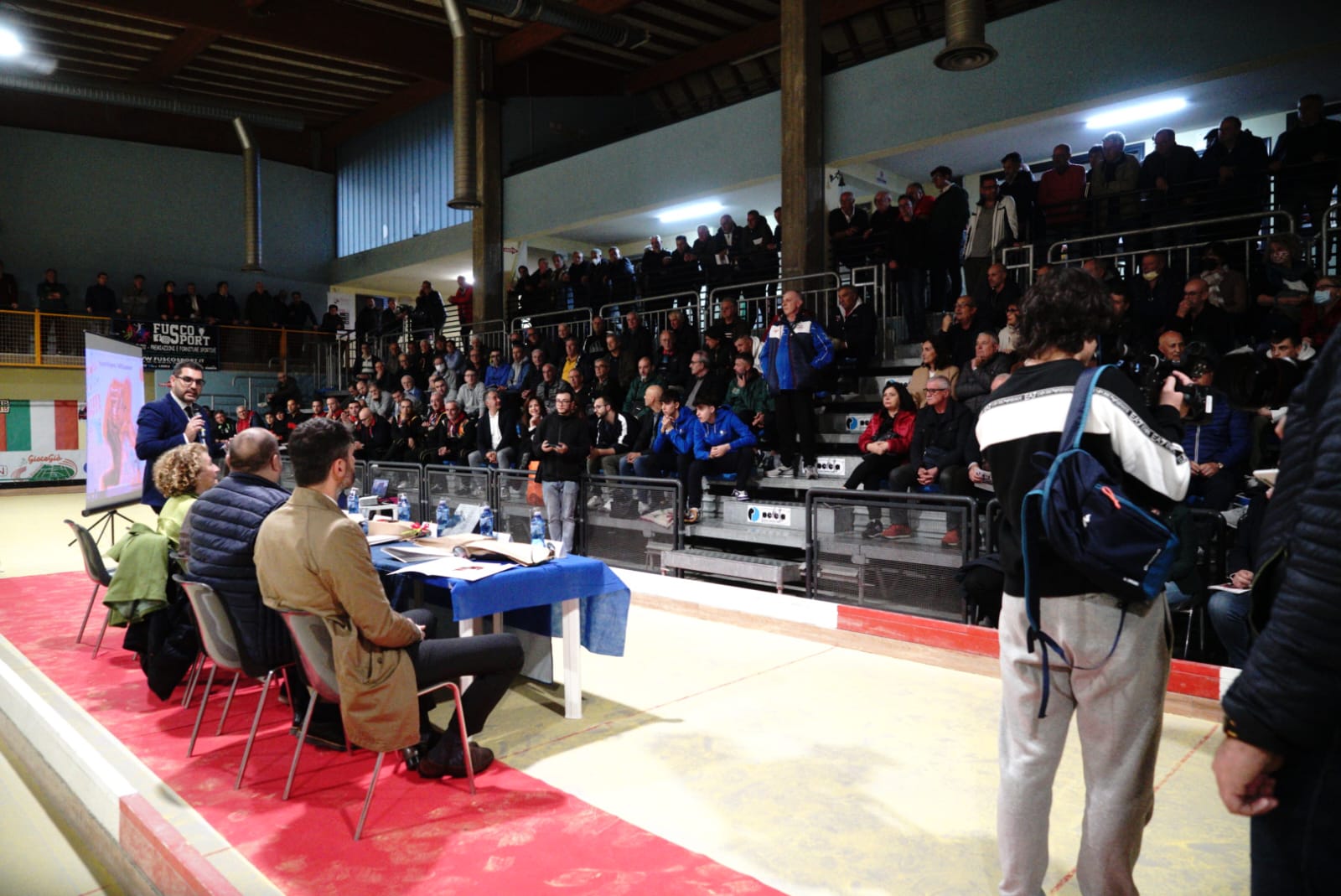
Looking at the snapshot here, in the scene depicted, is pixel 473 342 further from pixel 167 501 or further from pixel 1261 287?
pixel 1261 287

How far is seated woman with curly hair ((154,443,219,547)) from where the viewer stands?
4.32 m

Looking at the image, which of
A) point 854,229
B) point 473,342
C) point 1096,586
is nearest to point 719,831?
point 1096,586

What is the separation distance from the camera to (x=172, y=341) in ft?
54.7

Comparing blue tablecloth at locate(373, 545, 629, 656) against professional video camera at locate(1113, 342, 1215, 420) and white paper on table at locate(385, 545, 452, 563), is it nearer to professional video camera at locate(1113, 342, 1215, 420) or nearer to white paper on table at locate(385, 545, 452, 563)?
white paper on table at locate(385, 545, 452, 563)

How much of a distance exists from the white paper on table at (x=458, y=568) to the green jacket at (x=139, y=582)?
4.38ft

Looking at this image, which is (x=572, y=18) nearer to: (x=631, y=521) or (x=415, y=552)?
(x=631, y=521)

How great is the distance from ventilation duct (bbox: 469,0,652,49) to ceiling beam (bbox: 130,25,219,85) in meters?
4.98

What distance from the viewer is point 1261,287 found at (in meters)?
6.59

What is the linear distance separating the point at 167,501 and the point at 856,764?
3.70m

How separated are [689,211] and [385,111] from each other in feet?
26.5

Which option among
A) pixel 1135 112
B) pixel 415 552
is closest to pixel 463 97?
pixel 1135 112

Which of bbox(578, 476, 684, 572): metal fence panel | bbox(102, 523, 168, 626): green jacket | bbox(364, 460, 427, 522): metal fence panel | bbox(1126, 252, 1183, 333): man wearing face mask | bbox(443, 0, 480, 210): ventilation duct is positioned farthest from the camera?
bbox(443, 0, 480, 210): ventilation duct

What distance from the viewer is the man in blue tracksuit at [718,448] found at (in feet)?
23.8

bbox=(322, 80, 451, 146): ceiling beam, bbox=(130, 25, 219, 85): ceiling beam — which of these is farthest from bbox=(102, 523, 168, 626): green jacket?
bbox=(322, 80, 451, 146): ceiling beam
